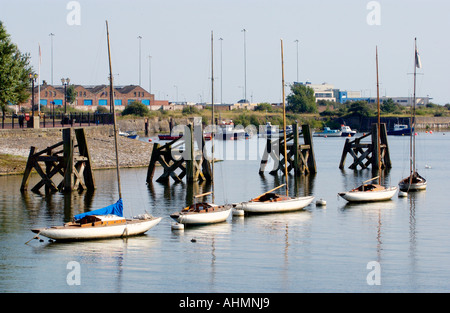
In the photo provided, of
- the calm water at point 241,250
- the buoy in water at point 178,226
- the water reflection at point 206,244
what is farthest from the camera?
the buoy in water at point 178,226

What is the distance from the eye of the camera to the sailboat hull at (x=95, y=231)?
117ft

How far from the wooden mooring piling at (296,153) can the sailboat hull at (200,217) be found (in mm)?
27380

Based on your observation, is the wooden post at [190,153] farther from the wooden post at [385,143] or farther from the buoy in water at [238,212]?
the wooden post at [385,143]

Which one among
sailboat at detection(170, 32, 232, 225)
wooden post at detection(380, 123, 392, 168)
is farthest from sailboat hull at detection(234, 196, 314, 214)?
wooden post at detection(380, 123, 392, 168)

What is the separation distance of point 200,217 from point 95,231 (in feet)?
23.0

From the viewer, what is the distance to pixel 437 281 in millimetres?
30453

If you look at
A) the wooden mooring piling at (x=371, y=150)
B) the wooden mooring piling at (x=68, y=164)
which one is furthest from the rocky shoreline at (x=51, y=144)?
the wooden mooring piling at (x=371, y=150)

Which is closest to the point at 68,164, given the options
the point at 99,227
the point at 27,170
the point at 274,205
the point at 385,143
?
the point at 27,170

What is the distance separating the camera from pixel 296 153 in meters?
70.8

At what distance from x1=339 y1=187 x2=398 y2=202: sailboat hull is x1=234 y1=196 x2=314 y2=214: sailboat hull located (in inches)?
180
